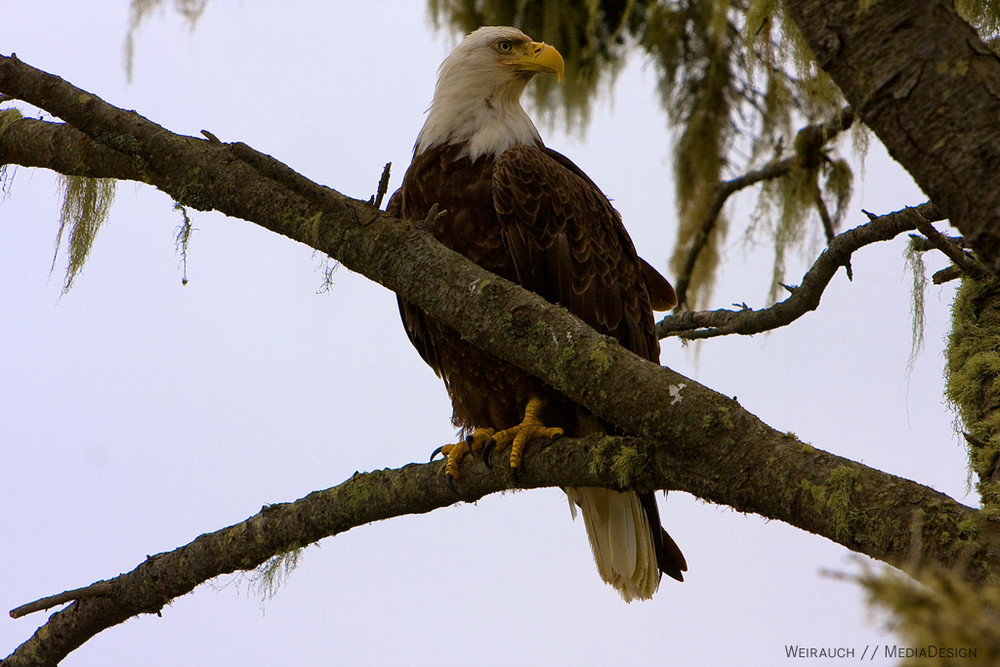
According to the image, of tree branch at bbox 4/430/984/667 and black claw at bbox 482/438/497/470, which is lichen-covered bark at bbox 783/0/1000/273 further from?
black claw at bbox 482/438/497/470

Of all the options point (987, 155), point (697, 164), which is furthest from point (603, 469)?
point (697, 164)

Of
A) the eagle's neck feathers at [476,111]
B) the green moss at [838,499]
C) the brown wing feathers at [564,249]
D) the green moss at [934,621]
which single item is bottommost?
the green moss at [934,621]

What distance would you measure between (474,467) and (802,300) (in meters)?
1.30

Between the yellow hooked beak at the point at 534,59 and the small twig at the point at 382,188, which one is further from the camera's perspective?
the yellow hooked beak at the point at 534,59

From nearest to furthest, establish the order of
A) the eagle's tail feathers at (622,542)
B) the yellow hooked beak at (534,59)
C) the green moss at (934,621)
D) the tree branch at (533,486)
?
the green moss at (934,621)
the tree branch at (533,486)
the eagle's tail feathers at (622,542)
the yellow hooked beak at (534,59)

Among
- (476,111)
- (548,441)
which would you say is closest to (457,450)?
(548,441)

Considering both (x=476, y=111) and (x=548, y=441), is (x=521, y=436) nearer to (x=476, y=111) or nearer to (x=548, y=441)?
(x=548, y=441)

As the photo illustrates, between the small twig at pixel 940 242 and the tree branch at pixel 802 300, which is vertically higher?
the tree branch at pixel 802 300

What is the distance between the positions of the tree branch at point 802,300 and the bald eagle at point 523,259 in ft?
0.51

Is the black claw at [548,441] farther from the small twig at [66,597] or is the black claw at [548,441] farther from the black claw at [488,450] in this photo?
the small twig at [66,597]

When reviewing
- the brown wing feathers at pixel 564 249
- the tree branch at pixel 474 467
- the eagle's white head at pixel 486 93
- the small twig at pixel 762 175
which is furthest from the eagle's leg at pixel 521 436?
the small twig at pixel 762 175

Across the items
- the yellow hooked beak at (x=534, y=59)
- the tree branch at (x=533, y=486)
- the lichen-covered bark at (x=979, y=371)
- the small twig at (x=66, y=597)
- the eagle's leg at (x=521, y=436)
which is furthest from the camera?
the yellow hooked beak at (x=534, y=59)

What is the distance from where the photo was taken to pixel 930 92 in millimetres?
1531

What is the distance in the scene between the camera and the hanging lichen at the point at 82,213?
3.72 metres
